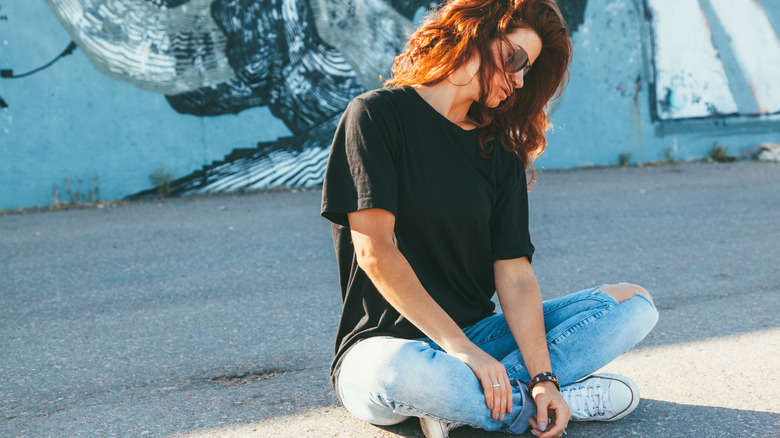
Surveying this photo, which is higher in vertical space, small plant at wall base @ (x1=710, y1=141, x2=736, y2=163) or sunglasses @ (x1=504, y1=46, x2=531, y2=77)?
sunglasses @ (x1=504, y1=46, x2=531, y2=77)

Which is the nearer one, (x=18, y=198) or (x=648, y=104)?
(x=18, y=198)

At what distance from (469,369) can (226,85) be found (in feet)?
21.9

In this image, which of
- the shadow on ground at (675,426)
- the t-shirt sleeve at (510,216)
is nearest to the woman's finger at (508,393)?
the shadow on ground at (675,426)

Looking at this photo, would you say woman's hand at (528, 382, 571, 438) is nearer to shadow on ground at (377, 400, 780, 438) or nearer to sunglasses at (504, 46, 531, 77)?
shadow on ground at (377, 400, 780, 438)

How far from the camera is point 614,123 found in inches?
408

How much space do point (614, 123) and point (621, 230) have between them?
514 cm

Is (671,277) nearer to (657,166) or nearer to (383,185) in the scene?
(383,185)

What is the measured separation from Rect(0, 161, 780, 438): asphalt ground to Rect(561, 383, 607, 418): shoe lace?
6 cm

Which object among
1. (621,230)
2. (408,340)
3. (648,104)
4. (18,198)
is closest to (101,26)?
(18,198)

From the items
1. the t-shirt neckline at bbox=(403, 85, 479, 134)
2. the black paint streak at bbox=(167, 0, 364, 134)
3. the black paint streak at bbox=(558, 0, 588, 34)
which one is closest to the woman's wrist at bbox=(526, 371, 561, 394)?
the t-shirt neckline at bbox=(403, 85, 479, 134)

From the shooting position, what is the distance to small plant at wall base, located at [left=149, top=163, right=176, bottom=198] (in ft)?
25.3

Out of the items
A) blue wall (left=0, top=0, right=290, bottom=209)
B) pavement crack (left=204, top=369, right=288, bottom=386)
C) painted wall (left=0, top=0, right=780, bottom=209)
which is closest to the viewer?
pavement crack (left=204, top=369, right=288, bottom=386)

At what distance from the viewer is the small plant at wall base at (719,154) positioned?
10805 mm

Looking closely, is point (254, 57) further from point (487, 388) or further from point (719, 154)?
point (719, 154)
